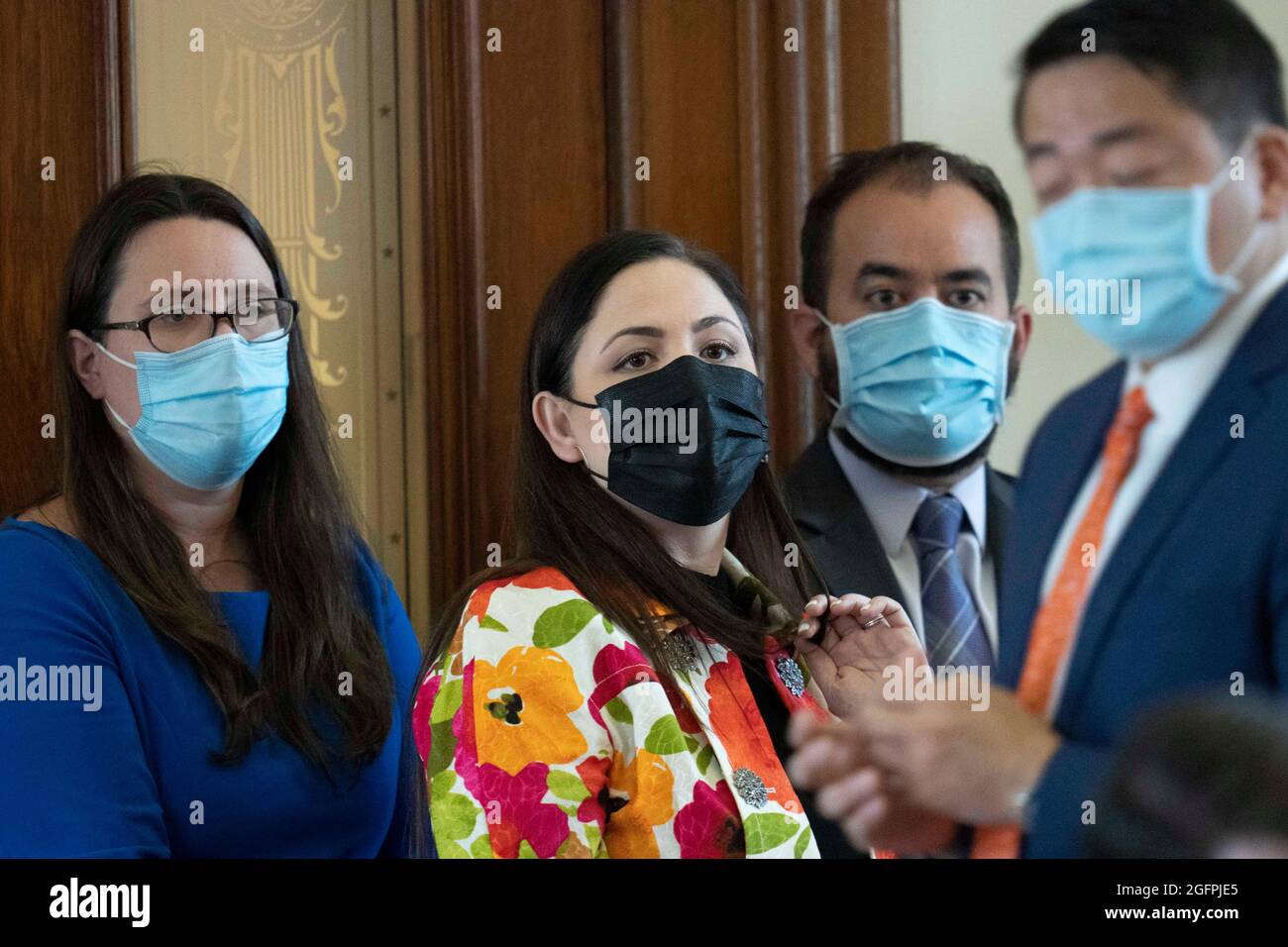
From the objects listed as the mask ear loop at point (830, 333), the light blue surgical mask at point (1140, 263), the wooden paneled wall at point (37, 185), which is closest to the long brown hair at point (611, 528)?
the mask ear loop at point (830, 333)

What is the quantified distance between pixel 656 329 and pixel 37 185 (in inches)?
32.6

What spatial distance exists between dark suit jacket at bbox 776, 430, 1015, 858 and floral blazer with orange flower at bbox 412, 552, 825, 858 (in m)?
0.05

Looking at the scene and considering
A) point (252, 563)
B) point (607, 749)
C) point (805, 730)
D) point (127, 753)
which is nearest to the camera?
point (805, 730)

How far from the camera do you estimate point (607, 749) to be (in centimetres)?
108

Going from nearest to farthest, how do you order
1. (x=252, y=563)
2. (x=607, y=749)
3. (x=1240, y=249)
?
(x=1240, y=249) < (x=607, y=749) < (x=252, y=563)

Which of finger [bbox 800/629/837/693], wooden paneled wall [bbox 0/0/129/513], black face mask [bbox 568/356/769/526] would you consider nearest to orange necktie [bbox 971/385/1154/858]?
finger [bbox 800/629/837/693]

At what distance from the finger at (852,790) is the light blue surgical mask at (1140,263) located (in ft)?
0.89

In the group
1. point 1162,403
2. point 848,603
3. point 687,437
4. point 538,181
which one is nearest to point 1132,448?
point 1162,403

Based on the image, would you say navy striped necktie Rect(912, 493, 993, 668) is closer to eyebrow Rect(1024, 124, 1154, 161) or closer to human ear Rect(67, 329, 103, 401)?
eyebrow Rect(1024, 124, 1154, 161)

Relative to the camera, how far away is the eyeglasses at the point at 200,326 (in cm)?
130

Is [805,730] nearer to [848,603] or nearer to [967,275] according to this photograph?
[848,603]

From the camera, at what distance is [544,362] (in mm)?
1183

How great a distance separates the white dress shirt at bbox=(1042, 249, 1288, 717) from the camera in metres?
0.74
